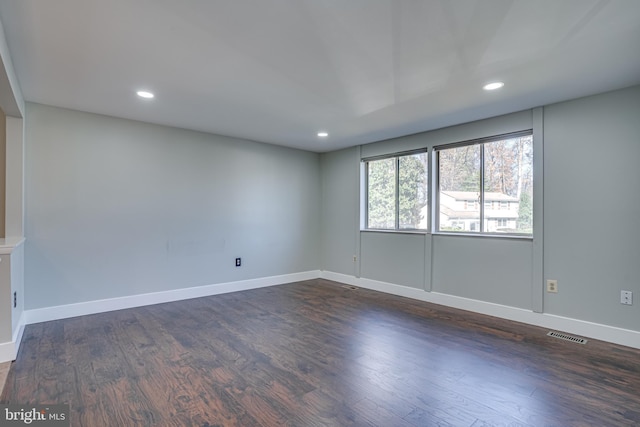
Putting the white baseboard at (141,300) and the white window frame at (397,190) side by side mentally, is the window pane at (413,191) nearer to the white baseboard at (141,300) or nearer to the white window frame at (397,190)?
the white window frame at (397,190)

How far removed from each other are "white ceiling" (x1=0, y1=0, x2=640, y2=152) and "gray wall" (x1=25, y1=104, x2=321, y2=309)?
470 millimetres

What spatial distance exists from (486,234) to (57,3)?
420cm

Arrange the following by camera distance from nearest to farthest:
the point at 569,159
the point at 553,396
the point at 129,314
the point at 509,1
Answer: the point at 509,1, the point at 553,396, the point at 569,159, the point at 129,314

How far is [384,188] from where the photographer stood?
16.5ft

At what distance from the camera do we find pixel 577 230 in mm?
3117

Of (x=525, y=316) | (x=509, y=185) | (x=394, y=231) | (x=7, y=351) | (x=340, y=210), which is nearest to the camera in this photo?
(x=7, y=351)

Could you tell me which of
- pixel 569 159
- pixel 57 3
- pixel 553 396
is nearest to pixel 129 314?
pixel 57 3

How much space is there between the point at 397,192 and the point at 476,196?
47.1 inches

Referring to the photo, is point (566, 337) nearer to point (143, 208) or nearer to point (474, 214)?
point (474, 214)

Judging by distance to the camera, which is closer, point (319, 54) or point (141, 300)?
point (319, 54)

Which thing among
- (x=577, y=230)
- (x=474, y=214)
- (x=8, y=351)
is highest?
(x=474, y=214)

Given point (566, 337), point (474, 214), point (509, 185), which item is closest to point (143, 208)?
point (474, 214)

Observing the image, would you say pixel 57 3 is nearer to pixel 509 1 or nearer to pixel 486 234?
pixel 509 1

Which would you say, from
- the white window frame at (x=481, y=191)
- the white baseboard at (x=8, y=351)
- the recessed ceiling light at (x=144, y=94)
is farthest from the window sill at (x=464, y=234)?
the white baseboard at (x=8, y=351)
